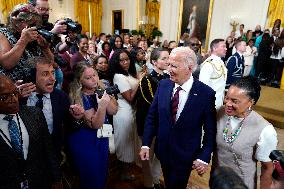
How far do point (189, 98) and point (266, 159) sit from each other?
29.4 inches

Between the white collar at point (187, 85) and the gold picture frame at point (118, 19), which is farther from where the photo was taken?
the gold picture frame at point (118, 19)

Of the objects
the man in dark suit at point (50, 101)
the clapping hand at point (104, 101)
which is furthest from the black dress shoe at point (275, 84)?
the man in dark suit at point (50, 101)

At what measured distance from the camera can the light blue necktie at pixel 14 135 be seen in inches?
60.3

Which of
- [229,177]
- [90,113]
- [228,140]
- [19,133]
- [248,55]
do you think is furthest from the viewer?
[248,55]

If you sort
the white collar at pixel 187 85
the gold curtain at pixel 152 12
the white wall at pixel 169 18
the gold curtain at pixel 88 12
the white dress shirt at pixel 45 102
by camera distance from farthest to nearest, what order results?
1. the gold curtain at pixel 152 12
2. the gold curtain at pixel 88 12
3. the white wall at pixel 169 18
4. the white collar at pixel 187 85
5. the white dress shirt at pixel 45 102

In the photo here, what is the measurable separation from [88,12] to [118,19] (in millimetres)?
1779

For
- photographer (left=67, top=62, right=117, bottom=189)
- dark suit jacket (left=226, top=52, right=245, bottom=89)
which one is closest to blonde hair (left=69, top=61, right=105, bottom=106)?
photographer (left=67, top=62, right=117, bottom=189)

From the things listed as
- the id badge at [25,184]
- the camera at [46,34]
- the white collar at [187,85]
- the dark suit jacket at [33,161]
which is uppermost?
the camera at [46,34]

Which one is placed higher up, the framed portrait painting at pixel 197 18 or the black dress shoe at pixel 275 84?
the framed portrait painting at pixel 197 18

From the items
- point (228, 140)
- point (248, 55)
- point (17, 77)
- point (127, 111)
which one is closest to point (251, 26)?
point (248, 55)

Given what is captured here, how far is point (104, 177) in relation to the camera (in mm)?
2441

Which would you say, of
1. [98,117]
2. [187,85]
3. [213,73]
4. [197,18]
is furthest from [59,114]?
[197,18]

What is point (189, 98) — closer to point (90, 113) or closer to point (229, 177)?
point (90, 113)

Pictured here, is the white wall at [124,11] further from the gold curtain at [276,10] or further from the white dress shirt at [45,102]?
the white dress shirt at [45,102]
